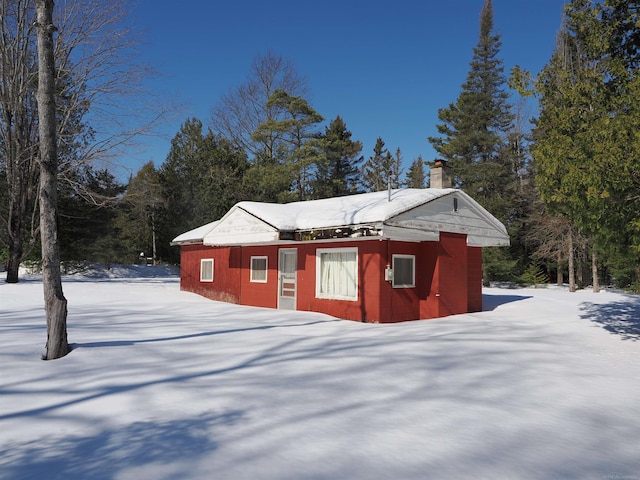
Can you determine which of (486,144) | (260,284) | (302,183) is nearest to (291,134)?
(302,183)

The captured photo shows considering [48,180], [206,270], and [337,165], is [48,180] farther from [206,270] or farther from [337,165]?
[337,165]

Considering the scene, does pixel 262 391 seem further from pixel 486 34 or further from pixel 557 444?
pixel 486 34

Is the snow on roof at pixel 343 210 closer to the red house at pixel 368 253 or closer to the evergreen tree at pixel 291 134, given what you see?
the red house at pixel 368 253

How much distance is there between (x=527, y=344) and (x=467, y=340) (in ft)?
3.54

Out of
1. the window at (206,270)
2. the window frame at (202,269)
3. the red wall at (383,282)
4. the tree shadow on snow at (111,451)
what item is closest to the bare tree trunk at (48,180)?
the tree shadow on snow at (111,451)

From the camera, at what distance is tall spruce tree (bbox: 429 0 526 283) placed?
31.2 metres

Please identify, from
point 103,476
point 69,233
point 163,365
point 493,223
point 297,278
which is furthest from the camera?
point 69,233

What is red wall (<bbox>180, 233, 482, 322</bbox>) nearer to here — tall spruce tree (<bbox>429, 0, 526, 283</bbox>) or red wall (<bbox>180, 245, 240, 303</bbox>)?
red wall (<bbox>180, 245, 240, 303</bbox>)

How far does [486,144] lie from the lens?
33594 millimetres

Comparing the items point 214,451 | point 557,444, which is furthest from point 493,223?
point 214,451

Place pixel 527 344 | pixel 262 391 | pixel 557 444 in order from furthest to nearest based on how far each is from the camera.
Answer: pixel 527 344 → pixel 262 391 → pixel 557 444

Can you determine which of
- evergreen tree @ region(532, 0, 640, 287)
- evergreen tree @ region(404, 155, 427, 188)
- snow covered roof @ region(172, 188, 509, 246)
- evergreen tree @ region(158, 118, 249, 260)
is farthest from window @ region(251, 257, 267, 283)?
evergreen tree @ region(404, 155, 427, 188)

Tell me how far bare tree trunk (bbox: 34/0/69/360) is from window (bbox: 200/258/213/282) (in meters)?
11.1

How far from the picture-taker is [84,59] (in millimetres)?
21094
